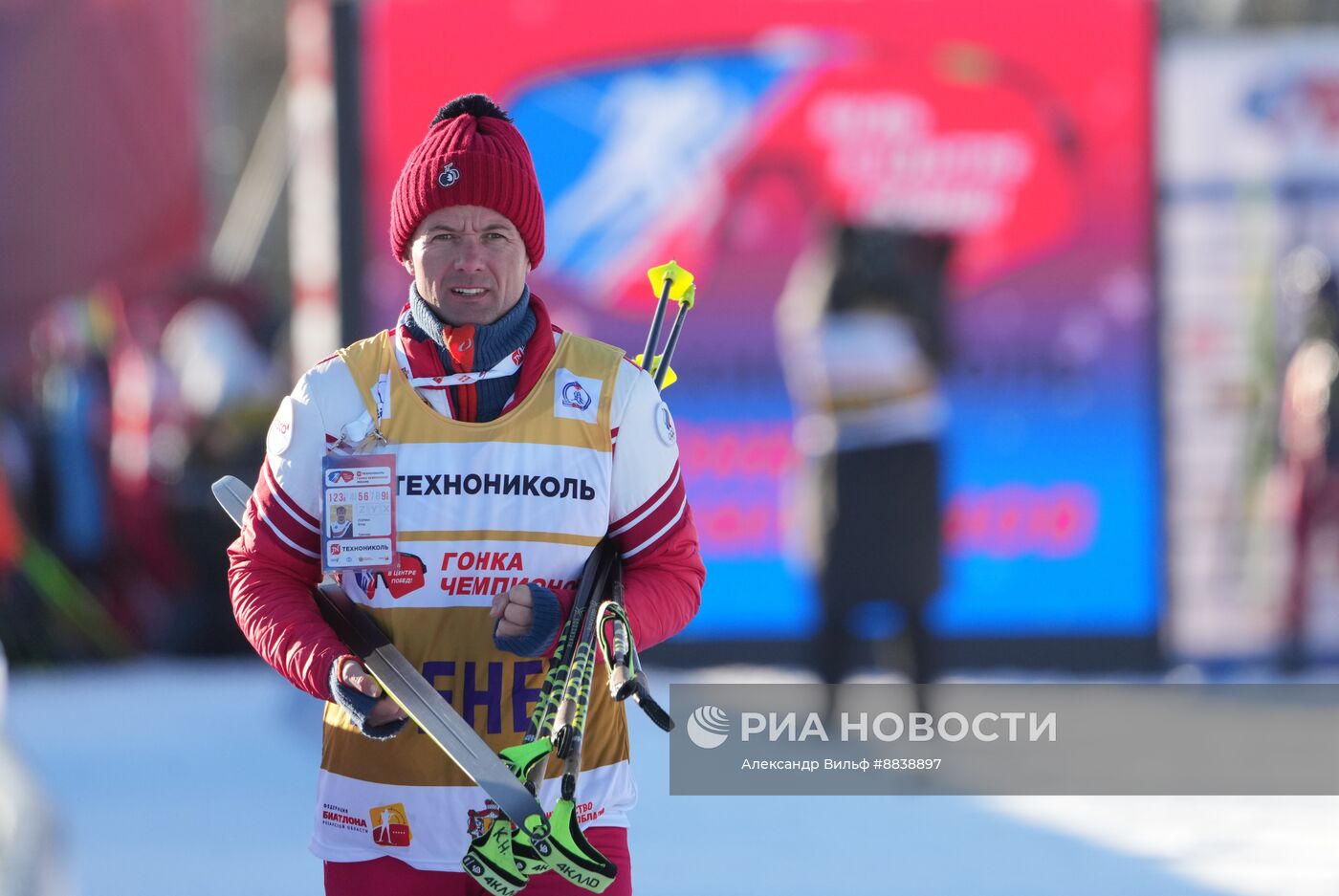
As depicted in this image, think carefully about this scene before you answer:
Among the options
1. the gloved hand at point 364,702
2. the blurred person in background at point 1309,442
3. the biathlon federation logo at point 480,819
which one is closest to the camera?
the gloved hand at point 364,702

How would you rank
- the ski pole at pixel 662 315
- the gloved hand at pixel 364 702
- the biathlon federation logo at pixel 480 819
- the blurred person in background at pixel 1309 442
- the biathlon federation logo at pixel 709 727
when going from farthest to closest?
the blurred person in background at pixel 1309 442
the biathlon federation logo at pixel 709 727
the ski pole at pixel 662 315
the biathlon federation logo at pixel 480 819
the gloved hand at pixel 364 702

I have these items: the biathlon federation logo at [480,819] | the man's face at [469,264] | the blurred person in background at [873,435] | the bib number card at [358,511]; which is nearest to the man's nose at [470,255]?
the man's face at [469,264]

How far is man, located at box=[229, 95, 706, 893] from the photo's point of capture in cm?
264

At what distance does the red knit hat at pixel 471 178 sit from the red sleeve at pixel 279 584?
41 centimetres

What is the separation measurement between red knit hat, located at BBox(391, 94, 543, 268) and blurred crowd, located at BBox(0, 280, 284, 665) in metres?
7.66

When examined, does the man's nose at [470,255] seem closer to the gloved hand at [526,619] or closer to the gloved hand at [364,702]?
the gloved hand at [526,619]

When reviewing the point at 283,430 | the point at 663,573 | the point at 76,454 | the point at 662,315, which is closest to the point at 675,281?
the point at 662,315

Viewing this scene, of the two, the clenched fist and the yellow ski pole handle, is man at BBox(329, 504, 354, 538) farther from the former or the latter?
the yellow ski pole handle

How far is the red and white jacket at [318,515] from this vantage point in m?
2.65

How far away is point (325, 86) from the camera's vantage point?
9094 mm

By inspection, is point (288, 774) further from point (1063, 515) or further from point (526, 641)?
point (526, 641)

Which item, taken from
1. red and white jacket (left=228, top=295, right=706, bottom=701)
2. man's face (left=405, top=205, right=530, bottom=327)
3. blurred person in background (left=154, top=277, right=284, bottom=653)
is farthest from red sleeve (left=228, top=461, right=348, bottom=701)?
blurred person in background (left=154, top=277, right=284, bottom=653)

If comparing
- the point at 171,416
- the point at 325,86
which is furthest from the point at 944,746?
the point at 171,416

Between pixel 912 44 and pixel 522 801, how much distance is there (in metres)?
6.87
